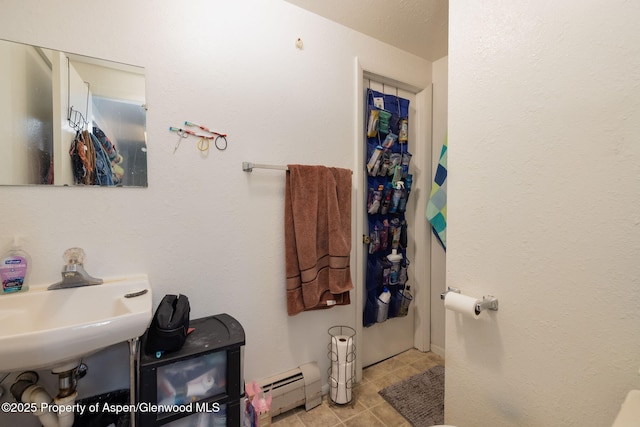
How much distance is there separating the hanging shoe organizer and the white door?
13 centimetres

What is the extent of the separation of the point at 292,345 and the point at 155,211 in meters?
1.07

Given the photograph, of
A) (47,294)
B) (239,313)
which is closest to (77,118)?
(47,294)

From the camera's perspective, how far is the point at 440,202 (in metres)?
1.96

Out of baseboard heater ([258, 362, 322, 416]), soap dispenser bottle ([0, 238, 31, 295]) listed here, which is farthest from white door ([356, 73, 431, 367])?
soap dispenser bottle ([0, 238, 31, 295])

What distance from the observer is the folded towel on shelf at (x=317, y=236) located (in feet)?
5.05

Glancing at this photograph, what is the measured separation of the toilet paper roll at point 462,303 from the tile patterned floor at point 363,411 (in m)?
0.88

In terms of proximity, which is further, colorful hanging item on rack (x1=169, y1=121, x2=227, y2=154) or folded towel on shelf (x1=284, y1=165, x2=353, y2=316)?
folded towel on shelf (x1=284, y1=165, x2=353, y2=316)

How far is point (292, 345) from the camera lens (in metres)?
1.63

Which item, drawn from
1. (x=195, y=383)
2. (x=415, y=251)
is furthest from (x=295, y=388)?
(x=415, y=251)

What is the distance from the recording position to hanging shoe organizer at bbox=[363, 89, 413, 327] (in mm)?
1918

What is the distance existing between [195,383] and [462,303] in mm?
1130

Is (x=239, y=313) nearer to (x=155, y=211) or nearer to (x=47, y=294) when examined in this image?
(x=155, y=211)

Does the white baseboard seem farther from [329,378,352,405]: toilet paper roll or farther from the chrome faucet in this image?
the chrome faucet

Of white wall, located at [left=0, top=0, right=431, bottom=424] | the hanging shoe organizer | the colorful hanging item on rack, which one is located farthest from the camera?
the hanging shoe organizer
